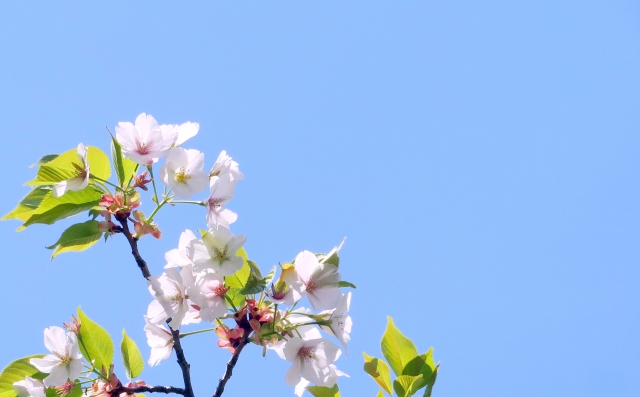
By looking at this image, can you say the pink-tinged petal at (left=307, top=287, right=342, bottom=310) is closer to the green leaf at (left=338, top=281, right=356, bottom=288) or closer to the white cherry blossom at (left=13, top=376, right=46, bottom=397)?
the green leaf at (left=338, top=281, right=356, bottom=288)

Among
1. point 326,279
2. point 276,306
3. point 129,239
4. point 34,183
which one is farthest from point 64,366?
point 326,279

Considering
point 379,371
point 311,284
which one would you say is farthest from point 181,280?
point 379,371

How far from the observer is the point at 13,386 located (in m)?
2.06

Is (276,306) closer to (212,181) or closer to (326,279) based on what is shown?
(326,279)

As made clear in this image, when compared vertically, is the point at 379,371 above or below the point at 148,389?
above

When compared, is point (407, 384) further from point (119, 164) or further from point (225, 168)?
point (119, 164)

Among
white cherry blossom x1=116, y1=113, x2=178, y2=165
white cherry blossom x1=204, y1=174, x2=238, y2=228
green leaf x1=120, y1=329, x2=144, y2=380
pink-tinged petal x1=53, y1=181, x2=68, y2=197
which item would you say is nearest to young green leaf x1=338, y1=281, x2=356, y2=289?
white cherry blossom x1=204, y1=174, x2=238, y2=228

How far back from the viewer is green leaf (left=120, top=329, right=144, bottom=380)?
2209 millimetres

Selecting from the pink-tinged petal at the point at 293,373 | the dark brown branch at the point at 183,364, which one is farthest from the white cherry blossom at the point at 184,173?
the pink-tinged petal at the point at 293,373

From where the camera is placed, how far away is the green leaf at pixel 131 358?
2209 mm

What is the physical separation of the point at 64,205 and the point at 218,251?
55 cm

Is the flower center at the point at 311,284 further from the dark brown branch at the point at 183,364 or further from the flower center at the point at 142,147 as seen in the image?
the flower center at the point at 142,147

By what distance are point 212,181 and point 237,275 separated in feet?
1.18

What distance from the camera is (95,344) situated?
85.6 inches
